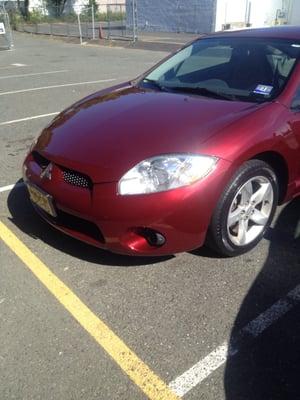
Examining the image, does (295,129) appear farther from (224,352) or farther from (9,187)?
(9,187)

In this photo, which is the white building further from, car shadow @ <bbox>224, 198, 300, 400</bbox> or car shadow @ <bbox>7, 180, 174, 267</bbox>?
car shadow @ <bbox>224, 198, 300, 400</bbox>

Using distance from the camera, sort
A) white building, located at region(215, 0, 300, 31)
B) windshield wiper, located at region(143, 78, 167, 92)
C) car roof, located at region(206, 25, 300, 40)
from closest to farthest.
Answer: car roof, located at region(206, 25, 300, 40) → windshield wiper, located at region(143, 78, 167, 92) → white building, located at region(215, 0, 300, 31)

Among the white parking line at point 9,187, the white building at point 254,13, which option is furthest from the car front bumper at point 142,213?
the white building at point 254,13

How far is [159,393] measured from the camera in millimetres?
2182

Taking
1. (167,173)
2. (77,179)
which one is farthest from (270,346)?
(77,179)

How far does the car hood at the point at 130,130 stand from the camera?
2.90 metres

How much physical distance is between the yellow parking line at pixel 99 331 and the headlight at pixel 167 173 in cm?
79

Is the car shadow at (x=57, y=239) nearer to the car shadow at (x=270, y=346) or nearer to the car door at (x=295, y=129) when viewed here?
the car shadow at (x=270, y=346)

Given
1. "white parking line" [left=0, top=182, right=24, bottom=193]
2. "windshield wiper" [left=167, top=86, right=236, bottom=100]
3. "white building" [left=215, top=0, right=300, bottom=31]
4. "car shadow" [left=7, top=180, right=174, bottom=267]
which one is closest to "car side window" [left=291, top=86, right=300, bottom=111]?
"windshield wiper" [left=167, top=86, right=236, bottom=100]

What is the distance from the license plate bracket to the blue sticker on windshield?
178cm

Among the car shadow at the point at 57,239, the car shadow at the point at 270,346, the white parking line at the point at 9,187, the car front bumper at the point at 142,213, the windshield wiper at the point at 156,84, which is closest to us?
the car shadow at the point at 270,346

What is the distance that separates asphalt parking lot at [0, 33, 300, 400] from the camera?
7.39ft

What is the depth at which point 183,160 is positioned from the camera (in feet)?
9.25

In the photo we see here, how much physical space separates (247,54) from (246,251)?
5.66 feet
